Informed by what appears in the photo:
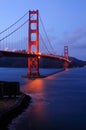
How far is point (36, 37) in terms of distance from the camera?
44.9 m

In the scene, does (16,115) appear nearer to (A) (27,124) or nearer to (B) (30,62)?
(A) (27,124)

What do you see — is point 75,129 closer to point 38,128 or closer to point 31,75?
point 38,128

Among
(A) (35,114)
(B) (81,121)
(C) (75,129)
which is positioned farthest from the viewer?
(A) (35,114)

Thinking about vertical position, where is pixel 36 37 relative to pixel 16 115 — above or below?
above

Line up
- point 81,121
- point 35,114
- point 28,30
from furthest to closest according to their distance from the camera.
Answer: point 28,30, point 35,114, point 81,121

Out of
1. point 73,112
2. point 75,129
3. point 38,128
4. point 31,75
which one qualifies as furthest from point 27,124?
point 31,75

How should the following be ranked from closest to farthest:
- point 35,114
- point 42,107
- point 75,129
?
point 75,129 < point 35,114 < point 42,107

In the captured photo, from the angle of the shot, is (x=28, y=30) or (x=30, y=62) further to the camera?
(x=28, y=30)

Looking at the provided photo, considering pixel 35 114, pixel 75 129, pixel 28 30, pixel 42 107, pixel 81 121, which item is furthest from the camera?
pixel 28 30

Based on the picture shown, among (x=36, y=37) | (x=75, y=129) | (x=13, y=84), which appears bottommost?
(x=75, y=129)

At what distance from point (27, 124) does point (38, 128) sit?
0.68 m

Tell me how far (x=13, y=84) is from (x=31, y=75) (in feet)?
93.5

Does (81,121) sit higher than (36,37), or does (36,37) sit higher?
(36,37)

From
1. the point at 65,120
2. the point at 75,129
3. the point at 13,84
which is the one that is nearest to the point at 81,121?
the point at 65,120
